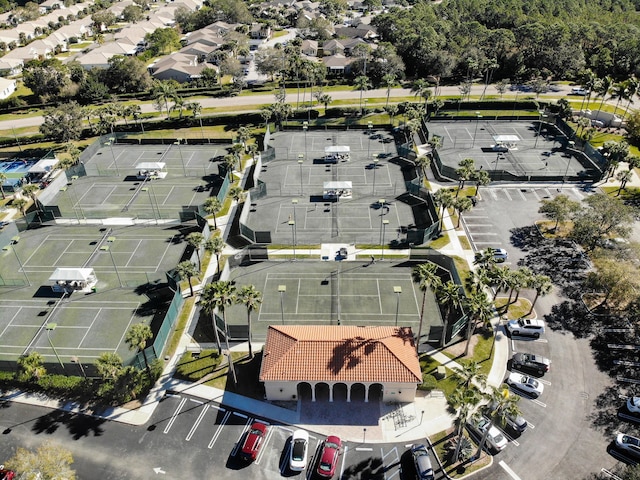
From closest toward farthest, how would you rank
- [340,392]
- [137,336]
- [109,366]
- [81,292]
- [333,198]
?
[109,366]
[137,336]
[340,392]
[81,292]
[333,198]

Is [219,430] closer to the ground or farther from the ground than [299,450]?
closer to the ground

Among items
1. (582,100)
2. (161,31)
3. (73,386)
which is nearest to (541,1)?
(582,100)

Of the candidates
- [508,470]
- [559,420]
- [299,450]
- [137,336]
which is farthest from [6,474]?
[559,420]

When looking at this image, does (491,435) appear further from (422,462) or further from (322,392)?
(322,392)

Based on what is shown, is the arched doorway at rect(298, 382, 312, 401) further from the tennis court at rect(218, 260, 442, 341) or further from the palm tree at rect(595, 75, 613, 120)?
the palm tree at rect(595, 75, 613, 120)

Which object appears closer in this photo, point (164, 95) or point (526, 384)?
point (526, 384)

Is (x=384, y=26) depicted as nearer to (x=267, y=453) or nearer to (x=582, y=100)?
(x=582, y=100)
